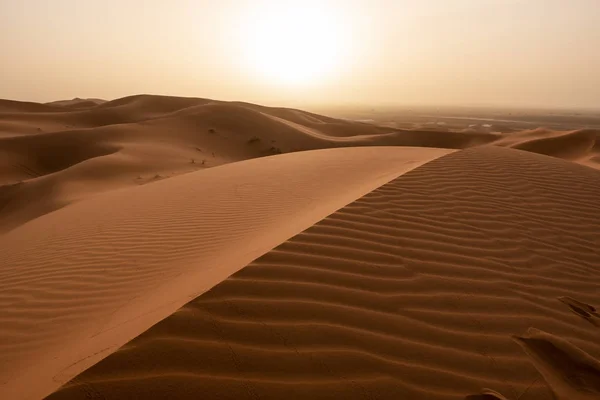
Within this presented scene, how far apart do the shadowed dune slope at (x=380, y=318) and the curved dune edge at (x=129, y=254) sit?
263 millimetres

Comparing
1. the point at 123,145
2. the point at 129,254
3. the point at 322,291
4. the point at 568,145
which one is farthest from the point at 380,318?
the point at 568,145

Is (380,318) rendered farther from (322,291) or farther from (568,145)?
(568,145)

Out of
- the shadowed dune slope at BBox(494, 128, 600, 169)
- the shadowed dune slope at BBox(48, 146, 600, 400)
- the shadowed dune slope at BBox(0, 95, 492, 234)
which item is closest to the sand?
the shadowed dune slope at BBox(48, 146, 600, 400)

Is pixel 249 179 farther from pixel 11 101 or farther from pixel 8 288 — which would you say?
pixel 11 101

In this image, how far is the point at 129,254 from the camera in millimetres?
4270

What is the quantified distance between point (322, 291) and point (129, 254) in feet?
9.01

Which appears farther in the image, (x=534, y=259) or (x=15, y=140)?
(x=15, y=140)

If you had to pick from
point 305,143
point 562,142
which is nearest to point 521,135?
point 562,142

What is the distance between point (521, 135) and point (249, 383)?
1034 inches

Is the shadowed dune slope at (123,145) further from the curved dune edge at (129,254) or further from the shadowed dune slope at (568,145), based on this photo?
the shadowed dune slope at (568,145)

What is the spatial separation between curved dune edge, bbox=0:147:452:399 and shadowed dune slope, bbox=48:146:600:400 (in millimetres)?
263

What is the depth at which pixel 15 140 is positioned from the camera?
676 inches

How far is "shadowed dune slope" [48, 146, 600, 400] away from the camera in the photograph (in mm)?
1756

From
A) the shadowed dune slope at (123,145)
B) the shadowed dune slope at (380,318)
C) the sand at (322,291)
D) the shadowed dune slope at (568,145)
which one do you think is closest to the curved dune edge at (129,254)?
the sand at (322,291)
